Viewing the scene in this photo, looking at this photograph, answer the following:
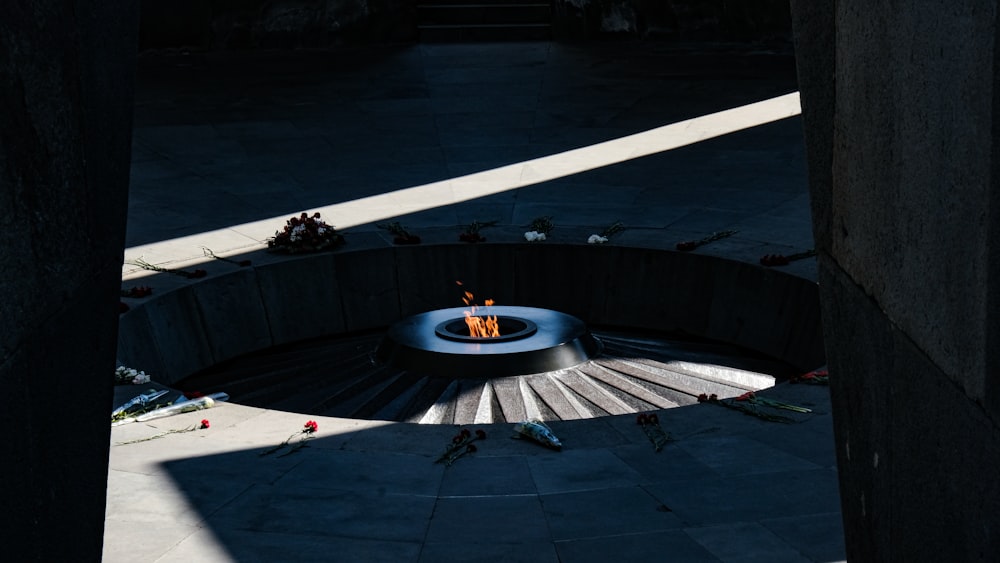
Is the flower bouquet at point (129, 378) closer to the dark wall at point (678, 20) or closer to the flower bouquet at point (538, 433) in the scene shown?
the flower bouquet at point (538, 433)

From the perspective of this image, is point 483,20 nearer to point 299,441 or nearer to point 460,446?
point 299,441

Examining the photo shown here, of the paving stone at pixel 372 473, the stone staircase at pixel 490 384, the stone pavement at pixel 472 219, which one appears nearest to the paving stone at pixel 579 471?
the stone pavement at pixel 472 219

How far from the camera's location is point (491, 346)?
417 inches

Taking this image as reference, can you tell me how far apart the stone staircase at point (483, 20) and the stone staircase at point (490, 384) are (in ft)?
33.3

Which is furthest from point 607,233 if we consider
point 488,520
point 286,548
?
point 286,548

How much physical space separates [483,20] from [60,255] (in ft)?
61.5

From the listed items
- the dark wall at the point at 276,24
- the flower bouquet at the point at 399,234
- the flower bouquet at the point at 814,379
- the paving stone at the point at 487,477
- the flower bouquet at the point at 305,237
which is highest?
the dark wall at the point at 276,24

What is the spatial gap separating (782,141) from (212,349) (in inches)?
313

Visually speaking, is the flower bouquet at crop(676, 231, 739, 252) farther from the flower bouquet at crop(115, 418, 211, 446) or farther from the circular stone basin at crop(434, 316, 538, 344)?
the flower bouquet at crop(115, 418, 211, 446)

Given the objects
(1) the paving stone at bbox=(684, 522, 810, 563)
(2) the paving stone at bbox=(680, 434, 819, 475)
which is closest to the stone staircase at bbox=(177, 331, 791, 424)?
(2) the paving stone at bbox=(680, 434, 819, 475)

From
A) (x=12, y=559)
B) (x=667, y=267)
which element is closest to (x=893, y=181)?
(x=12, y=559)

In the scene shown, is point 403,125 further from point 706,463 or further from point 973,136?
point 973,136

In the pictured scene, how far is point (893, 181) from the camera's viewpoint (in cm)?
344

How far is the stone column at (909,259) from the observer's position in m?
2.74
